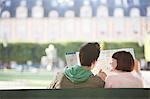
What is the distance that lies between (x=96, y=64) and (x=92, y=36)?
0.19 meters

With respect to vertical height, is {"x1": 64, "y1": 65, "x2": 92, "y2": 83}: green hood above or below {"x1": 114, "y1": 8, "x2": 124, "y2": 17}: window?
below

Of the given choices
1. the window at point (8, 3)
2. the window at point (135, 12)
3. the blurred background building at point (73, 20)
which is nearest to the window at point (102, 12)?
the blurred background building at point (73, 20)

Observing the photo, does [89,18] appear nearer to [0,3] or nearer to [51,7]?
[51,7]

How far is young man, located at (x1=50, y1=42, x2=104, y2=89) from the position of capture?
1.74 m

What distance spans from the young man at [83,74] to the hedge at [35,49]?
0.06 m

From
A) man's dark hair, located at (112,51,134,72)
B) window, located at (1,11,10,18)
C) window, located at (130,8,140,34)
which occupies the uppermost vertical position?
window, located at (1,11,10,18)

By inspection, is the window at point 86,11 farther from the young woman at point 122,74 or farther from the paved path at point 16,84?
the paved path at point 16,84

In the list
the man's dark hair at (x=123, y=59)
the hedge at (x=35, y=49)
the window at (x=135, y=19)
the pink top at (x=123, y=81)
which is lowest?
the pink top at (x=123, y=81)

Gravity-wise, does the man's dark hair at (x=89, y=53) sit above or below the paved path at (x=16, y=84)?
above

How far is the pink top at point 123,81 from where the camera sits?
174 centimetres

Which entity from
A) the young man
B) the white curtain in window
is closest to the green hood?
the young man

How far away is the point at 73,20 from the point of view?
5.88 ft

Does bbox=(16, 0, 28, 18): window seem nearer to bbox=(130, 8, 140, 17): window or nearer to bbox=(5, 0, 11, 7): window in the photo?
bbox=(5, 0, 11, 7): window

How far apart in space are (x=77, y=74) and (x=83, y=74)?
0.13 feet
